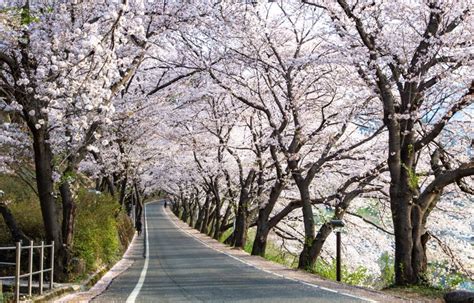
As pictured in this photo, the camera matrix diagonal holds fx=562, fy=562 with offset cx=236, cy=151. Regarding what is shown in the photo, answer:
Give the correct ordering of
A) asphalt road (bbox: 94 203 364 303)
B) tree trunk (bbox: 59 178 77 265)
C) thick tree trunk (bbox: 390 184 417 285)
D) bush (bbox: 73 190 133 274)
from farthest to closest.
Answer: bush (bbox: 73 190 133 274), tree trunk (bbox: 59 178 77 265), thick tree trunk (bbox: 390 184 417 285), asphalt road (bbox: 94 203 364 303)

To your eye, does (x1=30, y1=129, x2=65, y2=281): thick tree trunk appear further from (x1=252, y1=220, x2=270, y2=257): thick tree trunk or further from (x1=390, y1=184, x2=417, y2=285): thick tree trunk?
(x1=252, y1=220, x2=270, y2=257): thick tree trunk

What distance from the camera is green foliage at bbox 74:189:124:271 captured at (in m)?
15.5

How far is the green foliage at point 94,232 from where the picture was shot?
51.0 ft

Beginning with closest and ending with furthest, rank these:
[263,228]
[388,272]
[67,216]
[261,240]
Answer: [67,216] < [388,272] < [261,240] < [263,228]

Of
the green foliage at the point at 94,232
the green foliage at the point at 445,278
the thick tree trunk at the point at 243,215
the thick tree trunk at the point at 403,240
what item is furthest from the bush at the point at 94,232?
the green foliage at the point at 445,278

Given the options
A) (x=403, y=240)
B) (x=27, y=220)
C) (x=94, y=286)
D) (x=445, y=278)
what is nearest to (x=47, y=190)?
(x=94, y=286)

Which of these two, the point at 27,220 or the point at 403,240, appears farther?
the point at 27,220

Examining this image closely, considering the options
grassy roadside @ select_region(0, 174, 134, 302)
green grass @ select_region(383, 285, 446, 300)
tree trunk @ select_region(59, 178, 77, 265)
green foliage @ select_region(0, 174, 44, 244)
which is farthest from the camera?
green foliage @ select_region(0, 174, 44, 244)

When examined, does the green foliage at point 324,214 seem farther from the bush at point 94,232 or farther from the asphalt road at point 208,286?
the bush at point 94,232

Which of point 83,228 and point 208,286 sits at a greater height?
point 83,228

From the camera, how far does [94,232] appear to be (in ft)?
55.0

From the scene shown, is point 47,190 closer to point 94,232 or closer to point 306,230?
point 94,232

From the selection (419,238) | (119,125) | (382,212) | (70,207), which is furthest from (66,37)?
(382,212)

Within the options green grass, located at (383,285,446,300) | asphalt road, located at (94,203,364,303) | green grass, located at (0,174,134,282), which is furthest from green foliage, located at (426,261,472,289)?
green grass, located at (0,174,134,282)
